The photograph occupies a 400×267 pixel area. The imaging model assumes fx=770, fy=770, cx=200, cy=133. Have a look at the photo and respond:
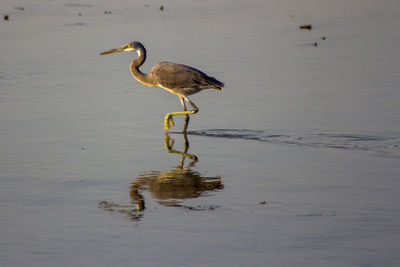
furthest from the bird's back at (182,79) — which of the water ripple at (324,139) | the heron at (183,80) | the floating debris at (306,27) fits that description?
the floating debris at (306,27)

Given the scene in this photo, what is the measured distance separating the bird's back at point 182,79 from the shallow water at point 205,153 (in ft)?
2.01

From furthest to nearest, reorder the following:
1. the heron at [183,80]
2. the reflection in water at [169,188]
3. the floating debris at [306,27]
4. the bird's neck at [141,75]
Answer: the floating debris at [306,27] < the bird's neck at [141,75] < the heron at [183,80] < the reflection in water at [169,188]

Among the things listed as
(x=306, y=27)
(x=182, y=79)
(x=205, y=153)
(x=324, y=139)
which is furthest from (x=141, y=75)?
(x=306, y=27)

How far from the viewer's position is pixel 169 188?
951cm

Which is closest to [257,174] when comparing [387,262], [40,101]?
[387,262]

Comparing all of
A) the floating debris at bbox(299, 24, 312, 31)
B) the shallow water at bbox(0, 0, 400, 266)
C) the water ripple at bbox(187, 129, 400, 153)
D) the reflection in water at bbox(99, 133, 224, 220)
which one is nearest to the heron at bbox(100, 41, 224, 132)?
the shallow water at bbox(0, 0, 400, 266)

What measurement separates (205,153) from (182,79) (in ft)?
8.48

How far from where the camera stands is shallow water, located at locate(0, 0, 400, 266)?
300 inches

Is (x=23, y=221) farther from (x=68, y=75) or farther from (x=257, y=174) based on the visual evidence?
(x=68, y=75)

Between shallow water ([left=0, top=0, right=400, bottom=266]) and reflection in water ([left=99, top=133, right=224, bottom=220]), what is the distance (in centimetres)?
3

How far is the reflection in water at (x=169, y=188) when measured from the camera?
873 cm

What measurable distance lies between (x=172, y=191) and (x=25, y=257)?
8.36 ft

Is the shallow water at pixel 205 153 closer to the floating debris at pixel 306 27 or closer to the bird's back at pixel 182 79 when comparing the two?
the bird's back at pixel 182 79

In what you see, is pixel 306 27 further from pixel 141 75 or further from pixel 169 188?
pixel 169 188
